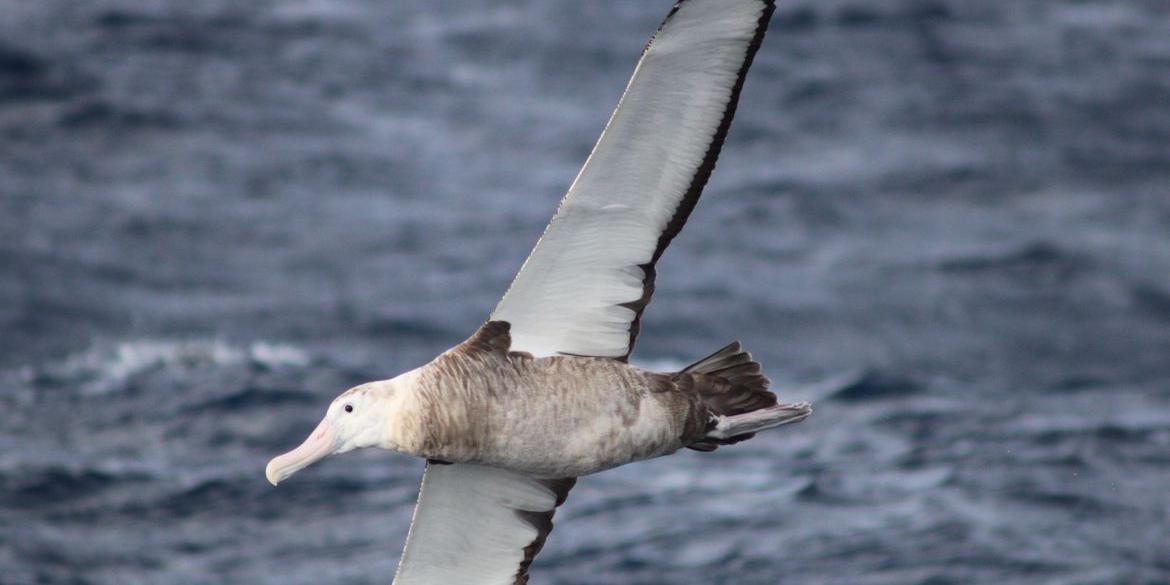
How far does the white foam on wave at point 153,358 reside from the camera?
14273 millimetres

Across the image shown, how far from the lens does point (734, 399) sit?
7.46 metres

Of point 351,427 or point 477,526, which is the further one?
point 477,526

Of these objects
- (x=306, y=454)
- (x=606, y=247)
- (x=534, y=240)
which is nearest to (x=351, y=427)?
(x=306, y=454)

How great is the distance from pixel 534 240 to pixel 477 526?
890cm

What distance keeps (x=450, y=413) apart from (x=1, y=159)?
11946 millimetres

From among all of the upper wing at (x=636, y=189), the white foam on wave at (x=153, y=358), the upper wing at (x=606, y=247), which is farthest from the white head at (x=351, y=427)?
the white foam on wave at (x=153, y=358)

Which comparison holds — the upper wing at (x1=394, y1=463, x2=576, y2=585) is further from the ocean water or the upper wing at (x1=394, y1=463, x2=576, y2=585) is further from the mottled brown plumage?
the ocean water

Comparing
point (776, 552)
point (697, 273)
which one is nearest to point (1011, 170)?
point (697, 273)

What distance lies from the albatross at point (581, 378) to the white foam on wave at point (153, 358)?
22.9ft

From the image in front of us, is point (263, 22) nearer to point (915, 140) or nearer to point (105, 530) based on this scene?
point (915, 140)

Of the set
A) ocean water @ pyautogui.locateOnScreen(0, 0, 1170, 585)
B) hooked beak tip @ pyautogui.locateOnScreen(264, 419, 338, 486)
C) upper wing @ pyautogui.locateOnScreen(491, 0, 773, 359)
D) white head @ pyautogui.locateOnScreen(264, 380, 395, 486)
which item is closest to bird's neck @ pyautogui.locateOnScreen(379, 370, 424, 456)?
white head @ pyautogui.locateOnScreen(264, 380, 395, 486)

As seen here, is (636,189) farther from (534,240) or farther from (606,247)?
(534,240)

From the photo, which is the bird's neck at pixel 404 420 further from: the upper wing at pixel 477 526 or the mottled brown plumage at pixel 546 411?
the upper wing at pixel 477 526

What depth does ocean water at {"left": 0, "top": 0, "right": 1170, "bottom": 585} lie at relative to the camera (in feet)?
38.8
